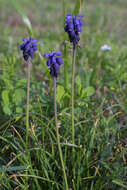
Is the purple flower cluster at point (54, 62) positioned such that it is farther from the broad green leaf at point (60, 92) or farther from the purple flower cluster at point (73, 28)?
the broad green leaf at point (60, 92)

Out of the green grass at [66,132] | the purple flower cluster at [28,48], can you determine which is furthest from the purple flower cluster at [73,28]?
the purple flower cluster at [28,48]

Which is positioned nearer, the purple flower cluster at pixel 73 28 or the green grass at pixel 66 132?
the purple flower cluster at pixel 73 28

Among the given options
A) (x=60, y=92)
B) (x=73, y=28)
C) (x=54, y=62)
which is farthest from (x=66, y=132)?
(x=73, y=28)

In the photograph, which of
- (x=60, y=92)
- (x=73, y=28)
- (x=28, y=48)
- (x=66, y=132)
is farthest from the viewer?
(x=60, y=92)

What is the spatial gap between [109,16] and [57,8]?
2.45m

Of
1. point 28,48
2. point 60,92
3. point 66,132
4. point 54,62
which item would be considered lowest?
point 66,132

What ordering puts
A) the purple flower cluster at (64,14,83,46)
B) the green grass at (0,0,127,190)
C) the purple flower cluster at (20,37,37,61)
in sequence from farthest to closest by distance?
the green grass at (0,0,127,190), the purple flower cluster at (20,37,37,61), the purple flower cluster at (64,14,83,46)

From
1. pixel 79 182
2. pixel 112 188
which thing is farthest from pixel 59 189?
pixel 112 188

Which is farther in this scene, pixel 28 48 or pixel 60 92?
pixel 60 92

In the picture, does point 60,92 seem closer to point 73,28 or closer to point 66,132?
point 66,132

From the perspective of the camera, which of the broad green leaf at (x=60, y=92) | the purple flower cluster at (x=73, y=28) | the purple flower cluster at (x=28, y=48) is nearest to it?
the purple flower cluster at (x=73, y=28)

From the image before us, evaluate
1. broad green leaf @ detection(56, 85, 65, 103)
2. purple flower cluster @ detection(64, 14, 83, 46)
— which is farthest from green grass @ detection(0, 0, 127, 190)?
purple flower cluster @ detection(64, 14, 83, 46)

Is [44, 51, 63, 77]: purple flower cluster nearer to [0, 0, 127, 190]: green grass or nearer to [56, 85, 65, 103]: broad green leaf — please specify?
[0, 0, 127, 190]: green grass

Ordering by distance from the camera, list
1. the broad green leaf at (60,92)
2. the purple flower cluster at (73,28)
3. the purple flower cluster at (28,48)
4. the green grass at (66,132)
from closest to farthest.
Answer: the purple flower cluster at (73,28) < the purple flower cluster at (28,48) < the green grass at (66,132) < the broad green leaf at (60,92)
